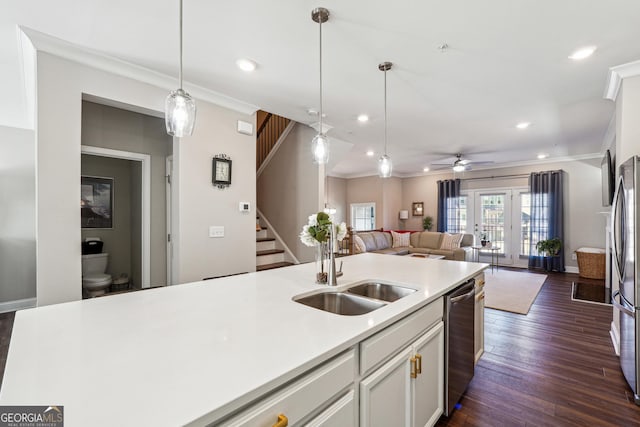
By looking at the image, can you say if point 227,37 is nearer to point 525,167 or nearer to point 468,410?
Answer: point 468,410

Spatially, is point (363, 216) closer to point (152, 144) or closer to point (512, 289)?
point (512, 289)

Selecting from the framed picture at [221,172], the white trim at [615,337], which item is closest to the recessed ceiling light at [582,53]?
the white trim at [615,337]

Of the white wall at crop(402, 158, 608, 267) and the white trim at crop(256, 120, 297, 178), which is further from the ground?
the white trim at crop(256, 120, 297, 178)

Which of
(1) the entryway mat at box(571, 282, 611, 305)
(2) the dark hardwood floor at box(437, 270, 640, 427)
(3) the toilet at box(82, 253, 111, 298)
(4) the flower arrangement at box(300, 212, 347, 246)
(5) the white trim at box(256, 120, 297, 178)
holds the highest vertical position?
(5) the white trim at box(256, 120, 297, 178)

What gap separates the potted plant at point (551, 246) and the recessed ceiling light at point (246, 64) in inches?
279

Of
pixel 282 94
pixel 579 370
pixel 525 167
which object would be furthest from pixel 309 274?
pixel 525 167

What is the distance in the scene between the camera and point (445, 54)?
236 cm

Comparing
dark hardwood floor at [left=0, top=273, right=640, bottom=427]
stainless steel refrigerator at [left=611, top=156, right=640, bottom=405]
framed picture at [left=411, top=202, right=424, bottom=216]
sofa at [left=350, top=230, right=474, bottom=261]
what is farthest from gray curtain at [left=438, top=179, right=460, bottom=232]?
stainless steel refrigerator at [left=611, top=156, right=640, bottom=405]

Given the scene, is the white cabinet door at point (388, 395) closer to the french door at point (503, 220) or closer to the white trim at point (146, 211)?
the white trim at point (146, 211)

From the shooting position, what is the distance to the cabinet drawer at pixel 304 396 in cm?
76

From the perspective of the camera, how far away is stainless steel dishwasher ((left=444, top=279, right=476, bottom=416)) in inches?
70.2

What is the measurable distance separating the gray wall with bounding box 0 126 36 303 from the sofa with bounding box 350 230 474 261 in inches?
219

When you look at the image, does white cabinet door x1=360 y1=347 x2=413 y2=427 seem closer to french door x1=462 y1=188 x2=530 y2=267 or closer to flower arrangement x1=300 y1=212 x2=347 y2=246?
flower arrangement x1=300 y1=212 x2=347 y2=246

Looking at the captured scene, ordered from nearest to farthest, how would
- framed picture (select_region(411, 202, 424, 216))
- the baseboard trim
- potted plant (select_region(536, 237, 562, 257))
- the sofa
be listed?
the baseboard trim < potted plant (select_region(536, 237, 562, 257)) < the sofa < framed picture (select_region(411, 202, 424, 216))
